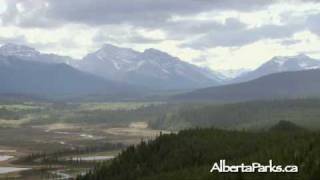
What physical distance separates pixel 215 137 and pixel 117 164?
2687cm

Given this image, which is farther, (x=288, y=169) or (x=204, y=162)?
(x=204, y=162)

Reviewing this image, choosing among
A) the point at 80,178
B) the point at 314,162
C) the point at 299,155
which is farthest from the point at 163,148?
the point at 314,162

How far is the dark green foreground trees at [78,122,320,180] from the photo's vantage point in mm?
131000

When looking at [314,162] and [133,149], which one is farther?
[133,149]

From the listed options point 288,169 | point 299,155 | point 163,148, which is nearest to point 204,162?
point 163,148

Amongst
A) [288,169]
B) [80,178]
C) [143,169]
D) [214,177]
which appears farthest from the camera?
[80,178]

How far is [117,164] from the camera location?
18988 cm

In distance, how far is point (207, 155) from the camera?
170m

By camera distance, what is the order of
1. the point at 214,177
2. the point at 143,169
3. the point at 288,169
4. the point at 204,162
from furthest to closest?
the point at 143,169
the point at 204,162
the point at 214,177
the point at 288,169

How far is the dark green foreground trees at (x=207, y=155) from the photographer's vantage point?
131 metres

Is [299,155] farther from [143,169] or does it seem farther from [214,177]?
[143,169]

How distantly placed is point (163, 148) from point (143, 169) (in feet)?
42.7

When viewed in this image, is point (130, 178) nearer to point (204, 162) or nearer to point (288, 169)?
point (204, 162)

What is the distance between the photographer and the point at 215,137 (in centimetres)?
18950
